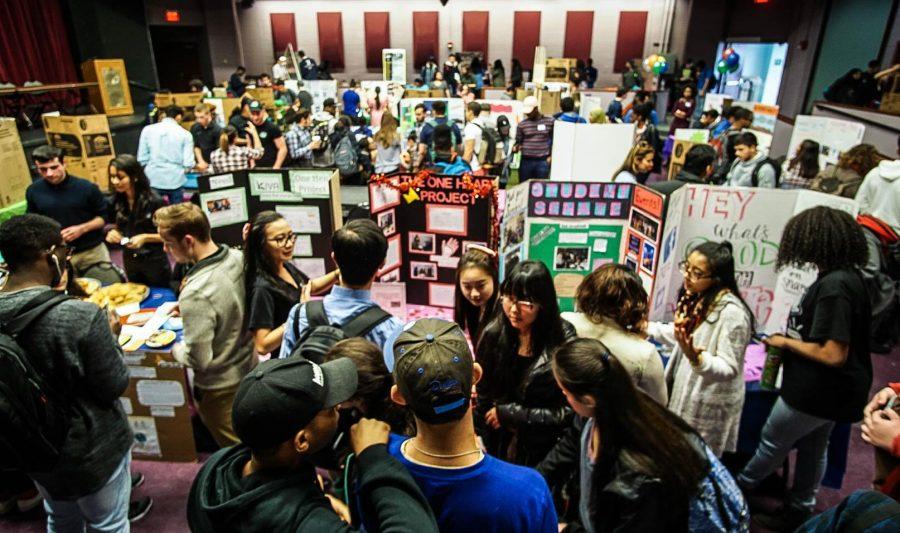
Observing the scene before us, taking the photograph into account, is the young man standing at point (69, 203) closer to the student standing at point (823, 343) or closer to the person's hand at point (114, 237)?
the person's hand at point (114, 237)

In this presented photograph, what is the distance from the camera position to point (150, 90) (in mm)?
12352

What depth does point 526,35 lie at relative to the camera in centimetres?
1802

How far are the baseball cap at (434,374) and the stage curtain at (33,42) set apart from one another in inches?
504

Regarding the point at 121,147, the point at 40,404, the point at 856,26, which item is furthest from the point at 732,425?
the point at 856,26

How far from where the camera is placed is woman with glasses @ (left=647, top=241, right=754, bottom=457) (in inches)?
85.4

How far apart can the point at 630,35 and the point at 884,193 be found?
50.3 ft

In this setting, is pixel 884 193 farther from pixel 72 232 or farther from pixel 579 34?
pixel 579 34

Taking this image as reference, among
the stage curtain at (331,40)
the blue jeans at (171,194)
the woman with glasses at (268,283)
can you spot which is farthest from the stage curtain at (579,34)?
the woman with glasses at (268,283)

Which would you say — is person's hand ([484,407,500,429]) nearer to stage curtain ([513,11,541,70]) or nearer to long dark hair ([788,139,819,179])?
long dark hair ([788,139,819,179])

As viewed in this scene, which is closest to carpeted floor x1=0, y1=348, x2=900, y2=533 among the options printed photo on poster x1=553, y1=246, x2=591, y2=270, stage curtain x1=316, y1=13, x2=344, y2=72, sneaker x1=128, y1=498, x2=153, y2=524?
sneaker x1=128, y1=498, x2=153, y2=524

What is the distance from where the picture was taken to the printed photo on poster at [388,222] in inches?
136

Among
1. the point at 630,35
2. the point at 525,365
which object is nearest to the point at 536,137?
the point at 525,365

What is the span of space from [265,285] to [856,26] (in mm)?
12931

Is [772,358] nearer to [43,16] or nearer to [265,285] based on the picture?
[265,285]
